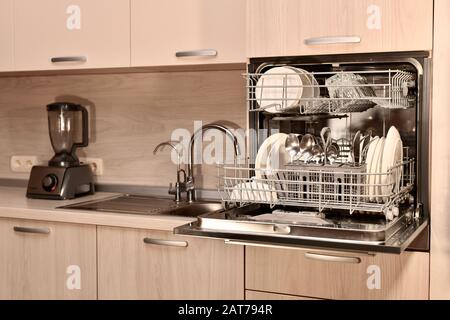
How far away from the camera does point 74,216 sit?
6.95 ft

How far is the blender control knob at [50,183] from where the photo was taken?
246cm

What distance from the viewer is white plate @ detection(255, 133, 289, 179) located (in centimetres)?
177

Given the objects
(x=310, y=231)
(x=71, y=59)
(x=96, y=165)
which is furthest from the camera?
(x=96, y=165)

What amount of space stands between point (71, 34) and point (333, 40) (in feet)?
3.58

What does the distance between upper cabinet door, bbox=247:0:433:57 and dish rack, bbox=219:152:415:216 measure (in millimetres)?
348

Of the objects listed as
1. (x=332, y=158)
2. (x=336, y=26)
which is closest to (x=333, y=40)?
(x=336, y=26)

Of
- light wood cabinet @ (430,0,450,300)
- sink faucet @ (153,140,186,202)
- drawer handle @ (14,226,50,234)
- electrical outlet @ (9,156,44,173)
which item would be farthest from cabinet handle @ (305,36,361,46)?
electrical outlet @ (9,156,44,173)

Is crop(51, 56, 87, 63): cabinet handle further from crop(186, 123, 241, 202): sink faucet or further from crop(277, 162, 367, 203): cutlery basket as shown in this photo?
crop(277, 162, 367, 203): cutlery basket

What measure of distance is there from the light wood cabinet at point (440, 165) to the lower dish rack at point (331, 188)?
8 centimetres

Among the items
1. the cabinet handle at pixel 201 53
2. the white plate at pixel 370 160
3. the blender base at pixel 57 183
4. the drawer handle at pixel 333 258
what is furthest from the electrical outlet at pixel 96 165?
the white plate at pixel 370 160

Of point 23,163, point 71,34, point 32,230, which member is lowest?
point 32,230

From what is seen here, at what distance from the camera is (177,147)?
257 centimetres

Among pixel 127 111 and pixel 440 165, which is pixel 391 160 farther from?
pixel 127 111

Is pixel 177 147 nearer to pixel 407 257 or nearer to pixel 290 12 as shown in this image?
pixel 290 12
